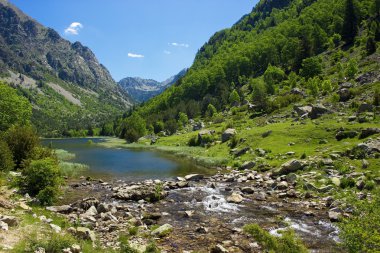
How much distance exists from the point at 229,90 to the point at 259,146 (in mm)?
113117

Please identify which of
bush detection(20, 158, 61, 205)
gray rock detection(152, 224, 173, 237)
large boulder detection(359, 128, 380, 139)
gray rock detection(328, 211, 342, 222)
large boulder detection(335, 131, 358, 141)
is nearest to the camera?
gray rock detection(152, 224, 173, 237)

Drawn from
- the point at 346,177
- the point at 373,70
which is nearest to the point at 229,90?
the point at 373,70

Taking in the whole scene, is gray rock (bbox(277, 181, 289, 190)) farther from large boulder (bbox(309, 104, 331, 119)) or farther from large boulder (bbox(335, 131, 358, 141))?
large boulder (bbox(309, 104, 331, 119))

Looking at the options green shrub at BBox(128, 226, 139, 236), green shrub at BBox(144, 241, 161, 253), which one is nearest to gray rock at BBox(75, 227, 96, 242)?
green shrub at BBox(128, 226, 139, 236)

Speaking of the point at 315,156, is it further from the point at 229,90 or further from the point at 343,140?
the point at 229,90

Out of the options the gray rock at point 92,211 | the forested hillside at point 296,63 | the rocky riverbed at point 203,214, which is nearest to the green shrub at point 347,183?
the rocky riverbed at point 203,214

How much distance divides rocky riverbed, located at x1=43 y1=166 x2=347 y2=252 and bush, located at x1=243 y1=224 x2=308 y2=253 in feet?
1.80

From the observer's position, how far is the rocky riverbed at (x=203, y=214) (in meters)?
21.3

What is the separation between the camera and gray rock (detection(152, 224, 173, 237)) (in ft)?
73.5

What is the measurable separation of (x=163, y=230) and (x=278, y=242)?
842cm

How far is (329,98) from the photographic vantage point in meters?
80.1

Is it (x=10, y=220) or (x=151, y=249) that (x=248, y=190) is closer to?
(x=151, y=249)

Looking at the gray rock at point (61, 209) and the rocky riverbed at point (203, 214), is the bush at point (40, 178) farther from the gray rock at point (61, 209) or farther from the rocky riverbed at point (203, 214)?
the rocky riverbed at point (203, 214)

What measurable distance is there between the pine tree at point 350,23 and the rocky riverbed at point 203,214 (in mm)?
124429
